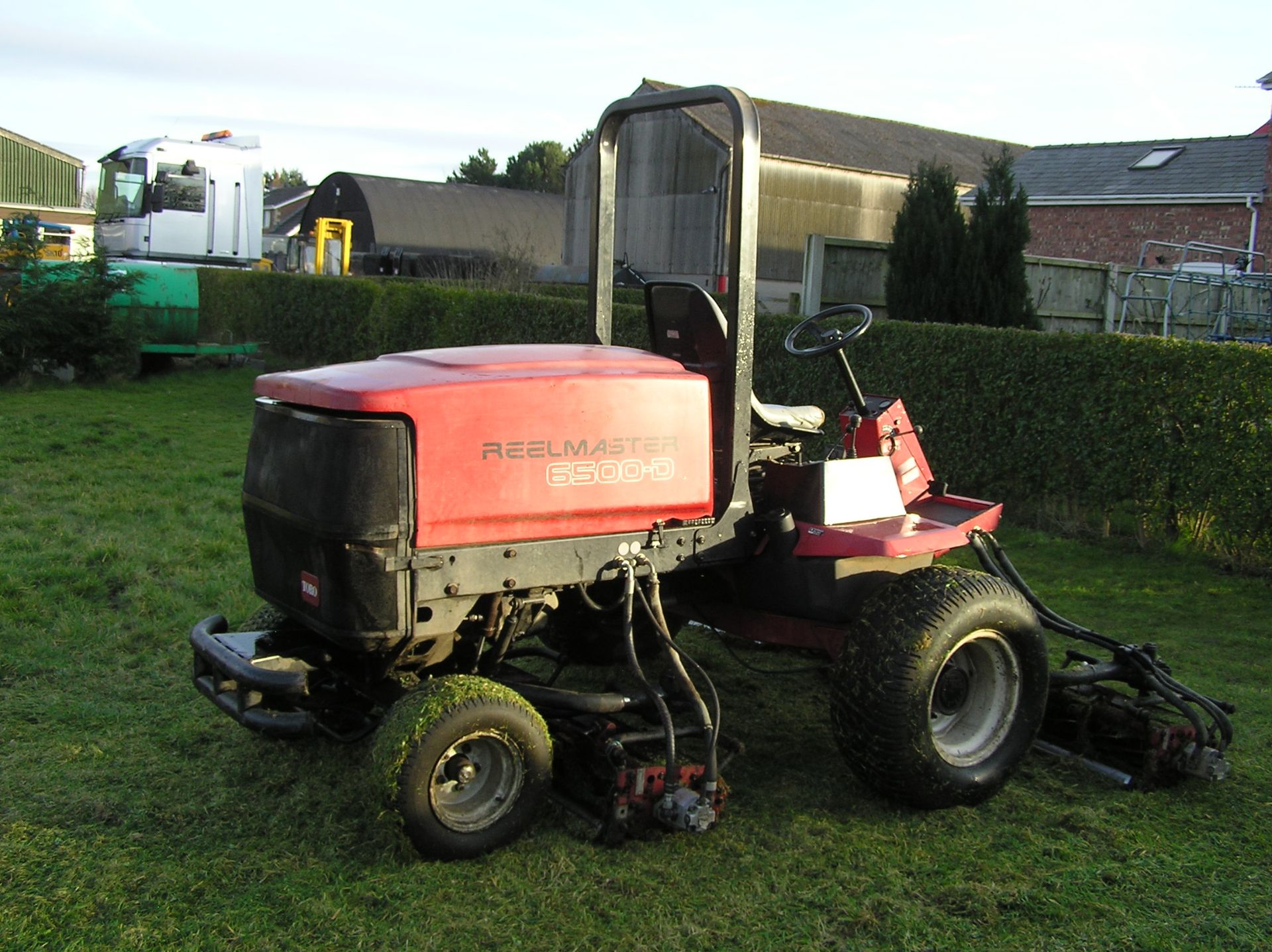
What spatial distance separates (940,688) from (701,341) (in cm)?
147

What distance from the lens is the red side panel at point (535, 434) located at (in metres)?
3.43

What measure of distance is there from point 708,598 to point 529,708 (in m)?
1.09

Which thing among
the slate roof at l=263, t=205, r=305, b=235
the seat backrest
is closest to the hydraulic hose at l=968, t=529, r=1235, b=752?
the seat backrest

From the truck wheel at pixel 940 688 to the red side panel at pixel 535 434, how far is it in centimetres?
72

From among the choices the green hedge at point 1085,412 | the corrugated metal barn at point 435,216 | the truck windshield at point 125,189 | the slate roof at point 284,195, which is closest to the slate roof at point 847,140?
the corrugated metal barn at point 435,216

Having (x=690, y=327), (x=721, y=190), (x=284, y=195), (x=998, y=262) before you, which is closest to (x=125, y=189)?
(x=721, y=190)

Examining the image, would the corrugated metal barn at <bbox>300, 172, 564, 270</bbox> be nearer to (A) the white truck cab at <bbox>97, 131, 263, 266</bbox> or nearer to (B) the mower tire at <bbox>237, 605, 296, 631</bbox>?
(A) the white truck cab at <bbox>97, 131, 263, 266</bbox>


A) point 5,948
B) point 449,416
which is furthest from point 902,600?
point 5,948

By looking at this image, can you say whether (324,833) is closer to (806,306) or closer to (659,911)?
(659,911)

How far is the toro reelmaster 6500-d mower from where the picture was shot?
3.43 metres

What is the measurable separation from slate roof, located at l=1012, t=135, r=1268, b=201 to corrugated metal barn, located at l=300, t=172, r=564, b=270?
13.8 metres

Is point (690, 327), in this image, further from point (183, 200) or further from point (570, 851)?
point (183, 200)

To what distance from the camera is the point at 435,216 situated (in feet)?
120

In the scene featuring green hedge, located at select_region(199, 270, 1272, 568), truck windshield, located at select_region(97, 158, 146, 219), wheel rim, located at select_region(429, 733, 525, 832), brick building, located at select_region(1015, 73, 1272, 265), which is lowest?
wheel rim, located at select_region(429, 733, 525, 832)
